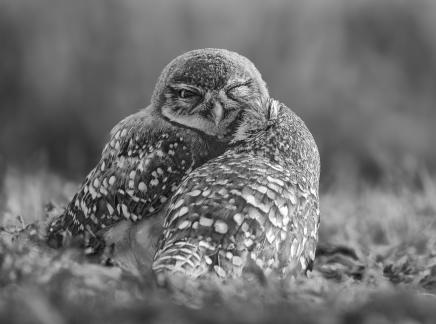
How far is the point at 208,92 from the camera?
4551 mm

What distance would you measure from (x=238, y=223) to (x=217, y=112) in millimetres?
1044

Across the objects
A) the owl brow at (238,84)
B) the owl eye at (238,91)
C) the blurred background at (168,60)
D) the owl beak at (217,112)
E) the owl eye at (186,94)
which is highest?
the owl brow at (238,84)

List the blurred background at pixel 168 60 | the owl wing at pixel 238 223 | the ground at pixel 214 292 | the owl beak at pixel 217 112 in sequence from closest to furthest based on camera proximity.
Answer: the ground at pixel 214 292 → the owl wing at pixel 238 223 → the owl beak at pixel 217 112 → the blurred background at pixel 168 60

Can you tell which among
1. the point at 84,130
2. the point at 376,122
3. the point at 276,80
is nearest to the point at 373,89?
the point at 376,122

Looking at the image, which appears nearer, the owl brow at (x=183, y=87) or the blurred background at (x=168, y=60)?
the owl brow at (x=183, y=87)

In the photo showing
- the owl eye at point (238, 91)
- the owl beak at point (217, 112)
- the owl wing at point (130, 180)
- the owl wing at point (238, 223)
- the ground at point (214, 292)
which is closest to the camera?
the ground at point (214, 292)

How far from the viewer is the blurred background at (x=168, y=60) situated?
35.0 feet

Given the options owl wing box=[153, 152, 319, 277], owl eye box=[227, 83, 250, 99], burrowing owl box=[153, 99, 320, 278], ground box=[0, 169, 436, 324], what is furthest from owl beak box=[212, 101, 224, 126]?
ground box=[0, 169, 436, 324]

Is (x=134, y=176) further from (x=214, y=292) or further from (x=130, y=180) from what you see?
(x=214, y=292)

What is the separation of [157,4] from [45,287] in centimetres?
877

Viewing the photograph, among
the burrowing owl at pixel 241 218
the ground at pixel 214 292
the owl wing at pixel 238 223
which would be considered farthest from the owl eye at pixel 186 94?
the ground at pixel 214 292

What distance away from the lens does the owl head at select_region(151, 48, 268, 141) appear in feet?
14.8

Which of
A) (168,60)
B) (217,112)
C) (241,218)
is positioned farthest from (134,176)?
(168,60)

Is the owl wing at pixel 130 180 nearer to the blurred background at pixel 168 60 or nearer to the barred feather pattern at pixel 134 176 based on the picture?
the barred feather pattern at pixel 134 176
